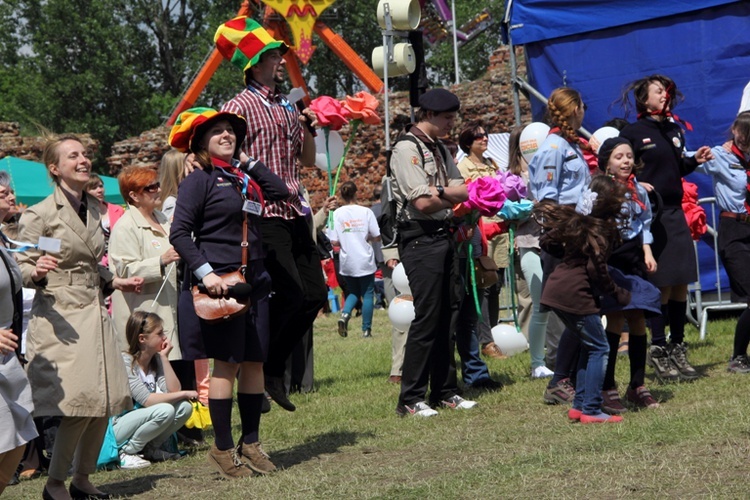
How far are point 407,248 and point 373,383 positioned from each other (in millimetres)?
2201

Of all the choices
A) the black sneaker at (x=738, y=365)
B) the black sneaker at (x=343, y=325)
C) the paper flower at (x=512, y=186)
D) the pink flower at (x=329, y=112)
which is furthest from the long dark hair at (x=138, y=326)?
the black sneaker at (x=343, y=325)

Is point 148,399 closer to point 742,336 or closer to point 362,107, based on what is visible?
point 362,107

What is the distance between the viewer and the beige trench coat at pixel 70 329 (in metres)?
5.33

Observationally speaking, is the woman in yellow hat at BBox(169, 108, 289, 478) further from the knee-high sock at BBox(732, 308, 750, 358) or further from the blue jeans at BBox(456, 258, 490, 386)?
the knee-high sock at BBox(732, 308, 750, 358)

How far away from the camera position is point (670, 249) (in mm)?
7957

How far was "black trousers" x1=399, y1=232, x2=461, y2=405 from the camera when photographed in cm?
724

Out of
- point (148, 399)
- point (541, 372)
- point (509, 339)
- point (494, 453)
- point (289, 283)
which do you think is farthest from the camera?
point (509, 339)

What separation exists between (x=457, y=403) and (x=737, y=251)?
2307mm

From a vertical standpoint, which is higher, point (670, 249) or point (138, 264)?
point (138, 264)

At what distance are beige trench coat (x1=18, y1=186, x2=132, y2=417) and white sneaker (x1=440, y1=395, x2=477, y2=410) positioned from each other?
101 inches

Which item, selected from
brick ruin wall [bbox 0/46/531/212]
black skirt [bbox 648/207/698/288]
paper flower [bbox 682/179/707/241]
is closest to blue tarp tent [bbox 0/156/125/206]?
paper flower [bbox 682/179/707/241]

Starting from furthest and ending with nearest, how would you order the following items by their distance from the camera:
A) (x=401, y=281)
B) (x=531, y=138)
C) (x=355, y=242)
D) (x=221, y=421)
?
1. (x=355, y=242)
2. (x=401, y=281)
3. (x=531, y=138)
4. (x=221, y=421)

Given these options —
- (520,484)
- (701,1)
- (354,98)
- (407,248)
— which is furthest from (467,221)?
(701,1)

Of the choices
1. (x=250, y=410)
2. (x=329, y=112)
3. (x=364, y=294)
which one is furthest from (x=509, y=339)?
(x=364, y=294)
